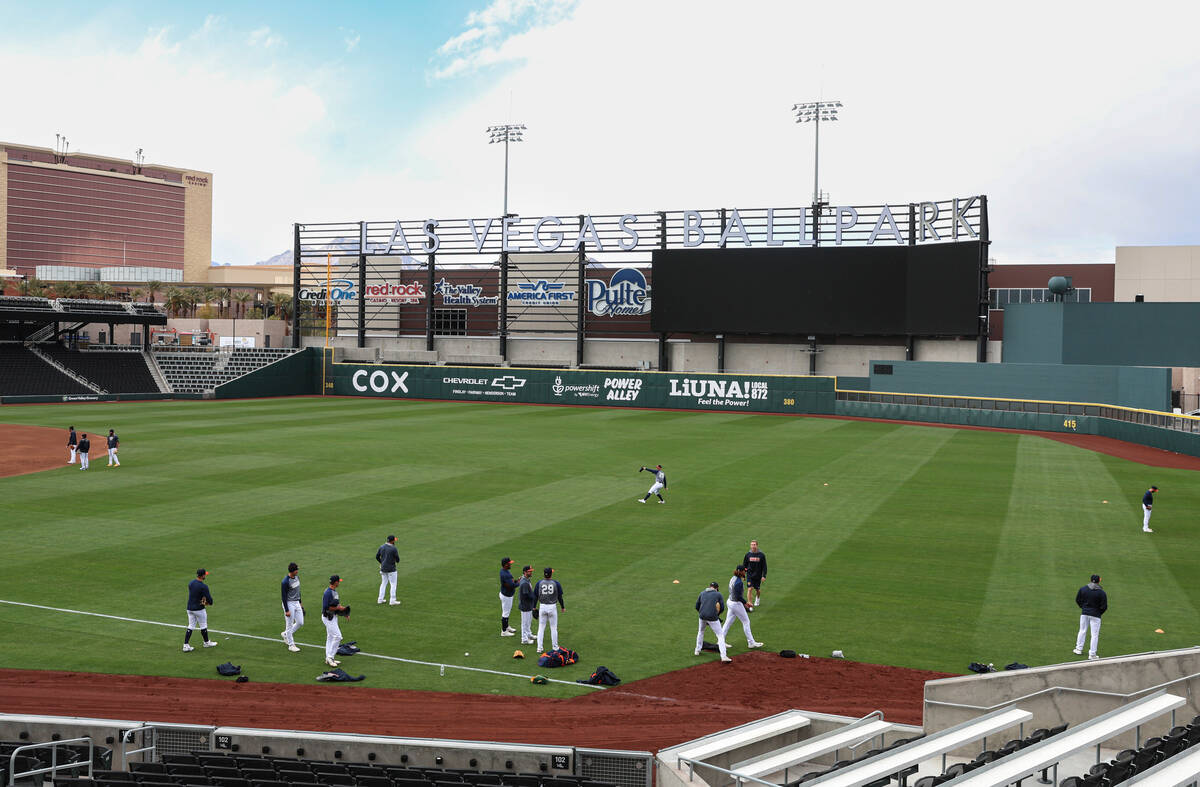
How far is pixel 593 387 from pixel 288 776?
61.5m

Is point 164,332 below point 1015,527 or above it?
above

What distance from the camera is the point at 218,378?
7719 cm

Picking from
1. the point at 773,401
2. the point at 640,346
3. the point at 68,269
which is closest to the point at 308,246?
the point at 640,346

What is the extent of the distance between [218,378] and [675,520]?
59.9 m

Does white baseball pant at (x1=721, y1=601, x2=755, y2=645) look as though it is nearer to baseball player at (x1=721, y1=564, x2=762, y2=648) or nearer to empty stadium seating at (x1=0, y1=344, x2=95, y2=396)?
baseball player at (x1=721, y1=564, x2=762, y2=648)

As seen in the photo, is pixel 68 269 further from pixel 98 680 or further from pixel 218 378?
pixel 98 680

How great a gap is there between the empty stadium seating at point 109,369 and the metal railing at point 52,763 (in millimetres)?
67803

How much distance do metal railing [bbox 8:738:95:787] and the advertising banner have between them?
57.3m

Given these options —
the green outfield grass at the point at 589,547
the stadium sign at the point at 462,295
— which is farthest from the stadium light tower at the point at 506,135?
the green outfield grass at the point at 589,547

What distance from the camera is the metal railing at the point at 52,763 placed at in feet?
33.8

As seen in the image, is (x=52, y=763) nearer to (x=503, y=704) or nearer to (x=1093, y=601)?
(x=503, y=704)

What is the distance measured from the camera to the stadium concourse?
44.5 ft

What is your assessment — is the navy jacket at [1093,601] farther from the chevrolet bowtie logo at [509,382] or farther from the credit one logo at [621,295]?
the credit one logo at [621,295]

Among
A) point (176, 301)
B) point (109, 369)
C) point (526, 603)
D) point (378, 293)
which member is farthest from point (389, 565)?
point (176, 301)
